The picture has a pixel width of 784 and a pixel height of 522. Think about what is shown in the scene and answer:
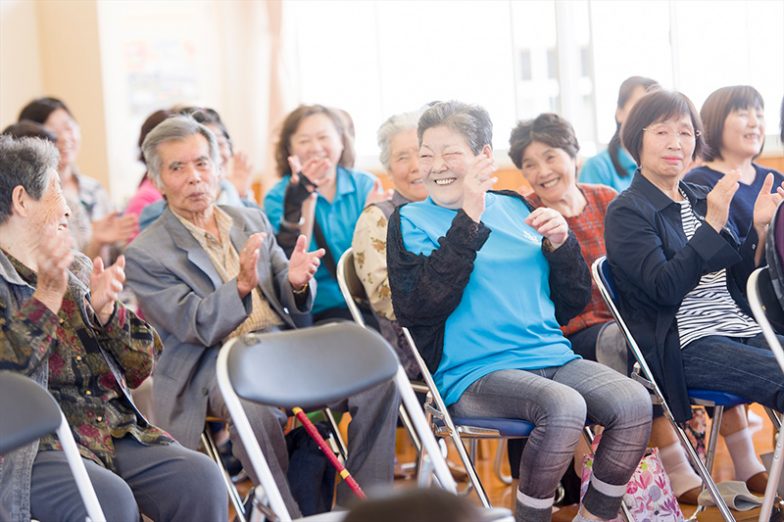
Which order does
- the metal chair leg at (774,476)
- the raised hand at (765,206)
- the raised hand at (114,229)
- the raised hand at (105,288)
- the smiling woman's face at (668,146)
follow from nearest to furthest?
the raised hand at (105,288) → the metal chair leg at (774,476) → the raised hand at (765,206) → the smiling woman's face at (668,146) → the raised hand at (114,229)

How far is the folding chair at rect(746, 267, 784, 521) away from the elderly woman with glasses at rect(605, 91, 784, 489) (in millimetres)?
229

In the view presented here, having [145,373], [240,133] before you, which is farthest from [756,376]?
[240,133]

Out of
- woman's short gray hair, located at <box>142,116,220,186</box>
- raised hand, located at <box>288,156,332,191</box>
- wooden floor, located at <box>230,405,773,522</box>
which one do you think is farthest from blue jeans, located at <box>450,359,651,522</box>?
raised hand, located at <box>288,156,332,191</box>

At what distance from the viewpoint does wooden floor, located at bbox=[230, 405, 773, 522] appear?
320 centimetres

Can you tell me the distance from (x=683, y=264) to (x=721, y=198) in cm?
20

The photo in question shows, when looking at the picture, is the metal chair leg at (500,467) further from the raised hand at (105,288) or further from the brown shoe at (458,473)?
the raised hand at (105,288)

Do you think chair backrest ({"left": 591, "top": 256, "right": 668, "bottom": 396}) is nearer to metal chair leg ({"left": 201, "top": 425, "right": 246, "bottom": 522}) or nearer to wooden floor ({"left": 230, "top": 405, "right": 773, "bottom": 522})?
wooden floor ({"left": 230, "top": 405, "right": 773, "bottom": 522})

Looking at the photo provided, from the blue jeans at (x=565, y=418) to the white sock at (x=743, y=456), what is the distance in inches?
32.2

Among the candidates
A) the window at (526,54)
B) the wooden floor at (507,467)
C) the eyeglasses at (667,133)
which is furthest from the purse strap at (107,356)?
the window at (526,54)

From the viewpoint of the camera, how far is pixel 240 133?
6562mm

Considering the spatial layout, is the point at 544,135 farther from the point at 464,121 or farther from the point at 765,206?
the point at 765,206

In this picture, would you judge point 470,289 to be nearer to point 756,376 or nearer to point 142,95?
point 756,376

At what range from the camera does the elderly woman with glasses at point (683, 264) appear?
2.77 meters

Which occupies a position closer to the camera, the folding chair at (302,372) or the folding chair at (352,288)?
the folding chair at (302,372)
